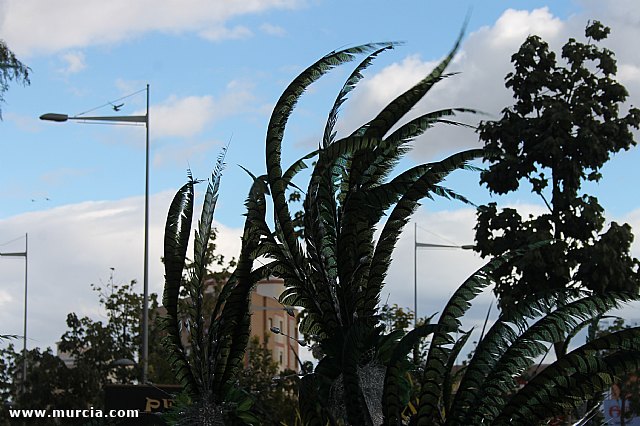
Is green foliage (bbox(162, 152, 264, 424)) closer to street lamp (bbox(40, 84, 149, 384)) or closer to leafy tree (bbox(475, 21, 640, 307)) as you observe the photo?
leafy tree (bbox(475, 21, 640, 307))

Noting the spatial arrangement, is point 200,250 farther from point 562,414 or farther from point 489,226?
point 489,226

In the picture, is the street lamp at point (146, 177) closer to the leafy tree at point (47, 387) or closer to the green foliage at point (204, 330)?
the leafy tree at point (47, 387)

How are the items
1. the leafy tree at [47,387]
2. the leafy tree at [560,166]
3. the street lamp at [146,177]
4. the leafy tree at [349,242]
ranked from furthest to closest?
the leafy tree at [47,387] → the street lamp at [146,177] → the leafy tree at [560,166] → the leafy tree at [349,242]

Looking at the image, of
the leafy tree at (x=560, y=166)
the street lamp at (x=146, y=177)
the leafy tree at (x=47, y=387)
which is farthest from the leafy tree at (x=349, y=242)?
the leafy tree at (x=47, y=387)

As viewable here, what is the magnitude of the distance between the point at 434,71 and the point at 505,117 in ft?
52.3

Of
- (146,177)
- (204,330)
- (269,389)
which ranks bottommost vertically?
(204,330)

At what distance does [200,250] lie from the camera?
7.68m

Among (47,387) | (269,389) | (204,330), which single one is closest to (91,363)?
(47,387)

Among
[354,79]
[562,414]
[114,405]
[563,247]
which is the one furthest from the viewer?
[563,247]

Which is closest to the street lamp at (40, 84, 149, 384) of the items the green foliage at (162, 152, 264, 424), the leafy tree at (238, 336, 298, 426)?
the leafy tree at (238, 336, 298, 426)

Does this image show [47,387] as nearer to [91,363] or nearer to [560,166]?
[91,363]

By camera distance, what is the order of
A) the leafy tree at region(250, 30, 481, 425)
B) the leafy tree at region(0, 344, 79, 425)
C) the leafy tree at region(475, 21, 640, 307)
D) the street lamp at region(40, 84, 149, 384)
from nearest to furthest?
1. the leafy tree at region(250, 30, 481, 425)
2. the leafy tree at region(475, 21, 640, 307)
3. the street lamp at region(40, 84, 149, 384)
4. the leafy tree at region(0, 344, 79, 425)

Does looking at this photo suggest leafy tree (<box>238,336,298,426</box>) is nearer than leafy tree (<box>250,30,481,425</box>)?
No

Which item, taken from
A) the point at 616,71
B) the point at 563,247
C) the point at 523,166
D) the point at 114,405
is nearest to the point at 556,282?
the point at 563,247
